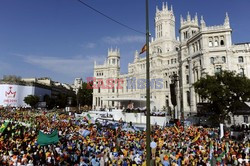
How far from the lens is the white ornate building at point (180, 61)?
44281 millimetres

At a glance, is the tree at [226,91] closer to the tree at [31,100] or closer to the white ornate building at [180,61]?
the white ornate building at [180,61]

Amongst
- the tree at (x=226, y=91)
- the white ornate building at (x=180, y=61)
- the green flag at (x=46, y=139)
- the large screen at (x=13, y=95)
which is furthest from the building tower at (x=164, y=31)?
the green flag at (x=46, y=139)

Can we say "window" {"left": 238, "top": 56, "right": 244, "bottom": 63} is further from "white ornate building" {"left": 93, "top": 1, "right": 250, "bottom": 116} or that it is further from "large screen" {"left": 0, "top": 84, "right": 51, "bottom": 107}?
"large screen" {"left": 0, "top": 84, "right": 51, "bottom": 107}

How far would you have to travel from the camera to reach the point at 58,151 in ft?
48.5

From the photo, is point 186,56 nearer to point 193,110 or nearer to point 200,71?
point 200,71

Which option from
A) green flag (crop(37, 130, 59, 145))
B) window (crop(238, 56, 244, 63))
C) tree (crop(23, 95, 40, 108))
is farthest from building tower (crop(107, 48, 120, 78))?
green flag (crop(37, 130, 59, 145))

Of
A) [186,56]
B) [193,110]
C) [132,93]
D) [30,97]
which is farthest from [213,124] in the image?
[30,97]

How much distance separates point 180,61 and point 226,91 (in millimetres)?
27838

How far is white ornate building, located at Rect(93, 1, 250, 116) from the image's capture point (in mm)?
44281

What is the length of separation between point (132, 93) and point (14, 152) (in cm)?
6298

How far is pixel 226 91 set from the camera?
30.6m

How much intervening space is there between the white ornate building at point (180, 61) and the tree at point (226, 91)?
476 centimetres

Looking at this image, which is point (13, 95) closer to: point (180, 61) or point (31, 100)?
point (31, 100)

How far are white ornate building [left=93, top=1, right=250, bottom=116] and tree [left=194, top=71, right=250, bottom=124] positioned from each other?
4763 millimetres
